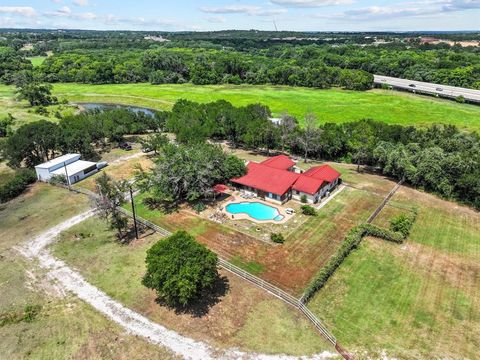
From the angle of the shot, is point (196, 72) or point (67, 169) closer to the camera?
point (67, 169)

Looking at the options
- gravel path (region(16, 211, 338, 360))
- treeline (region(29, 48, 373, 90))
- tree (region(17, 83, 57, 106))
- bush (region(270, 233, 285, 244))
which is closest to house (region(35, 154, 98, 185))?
gravel path (region(16, 211, 338, 360))

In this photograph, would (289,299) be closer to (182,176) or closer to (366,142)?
(182,176)

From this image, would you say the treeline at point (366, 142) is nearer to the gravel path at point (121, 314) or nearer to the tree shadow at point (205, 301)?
the gravel path at point (121, 314)

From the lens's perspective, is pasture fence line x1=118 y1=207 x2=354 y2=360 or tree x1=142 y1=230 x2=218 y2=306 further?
tree x1=142 y1=230 x2=218 y2=306

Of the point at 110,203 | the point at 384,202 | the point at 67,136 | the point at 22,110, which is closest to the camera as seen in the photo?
the point at 110,203

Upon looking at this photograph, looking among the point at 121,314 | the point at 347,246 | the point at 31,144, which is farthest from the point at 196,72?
the point at 121,314

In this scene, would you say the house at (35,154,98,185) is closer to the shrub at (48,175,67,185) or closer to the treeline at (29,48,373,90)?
the shrub at (48,175,67,185)

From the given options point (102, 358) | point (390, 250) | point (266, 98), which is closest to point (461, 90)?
point (266, 98)
